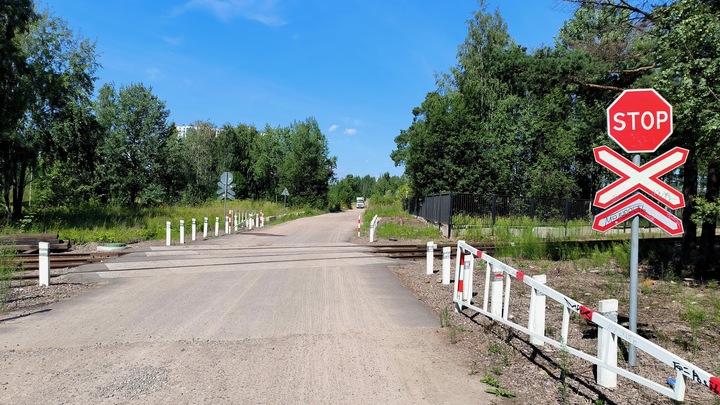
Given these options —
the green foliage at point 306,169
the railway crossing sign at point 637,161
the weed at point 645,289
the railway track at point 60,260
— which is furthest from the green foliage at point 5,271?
the green foliage at point 306,169

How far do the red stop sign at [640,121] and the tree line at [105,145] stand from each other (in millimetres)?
23979

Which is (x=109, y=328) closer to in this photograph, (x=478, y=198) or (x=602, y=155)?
(x=602, y=155)

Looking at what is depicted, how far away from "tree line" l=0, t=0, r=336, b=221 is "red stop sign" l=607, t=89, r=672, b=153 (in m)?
24.0

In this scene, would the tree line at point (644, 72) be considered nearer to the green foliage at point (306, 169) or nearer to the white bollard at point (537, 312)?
the white bollard at point (537, 312)

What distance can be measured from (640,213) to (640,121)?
3.35 ft

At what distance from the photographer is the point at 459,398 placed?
164 inches

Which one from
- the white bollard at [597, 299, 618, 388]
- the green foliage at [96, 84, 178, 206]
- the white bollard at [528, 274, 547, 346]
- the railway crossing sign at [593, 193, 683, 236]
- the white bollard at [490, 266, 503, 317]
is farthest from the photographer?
the green foliage at [96, 84, 178, 206]

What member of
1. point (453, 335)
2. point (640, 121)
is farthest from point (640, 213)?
point (453, 335)

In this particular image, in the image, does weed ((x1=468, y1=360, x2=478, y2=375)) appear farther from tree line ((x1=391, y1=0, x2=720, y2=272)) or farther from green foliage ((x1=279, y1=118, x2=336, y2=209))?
green foliage ((x1=279, y1=118, x2=336, y2=209))

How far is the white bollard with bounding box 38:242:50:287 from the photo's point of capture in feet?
29.5

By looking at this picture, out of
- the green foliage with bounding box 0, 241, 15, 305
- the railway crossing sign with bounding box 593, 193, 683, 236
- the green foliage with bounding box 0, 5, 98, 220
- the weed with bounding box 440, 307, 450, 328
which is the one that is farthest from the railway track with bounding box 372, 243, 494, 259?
the green foliage with bounding box 0, 5, 98, 220

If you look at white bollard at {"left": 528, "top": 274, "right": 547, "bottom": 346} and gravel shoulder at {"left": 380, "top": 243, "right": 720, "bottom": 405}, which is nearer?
gravel shoulder at {"left": 380, "top": 243, "right": 720, "bottom": 405}

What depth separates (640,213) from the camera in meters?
4.90

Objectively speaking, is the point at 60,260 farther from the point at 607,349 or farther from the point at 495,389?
the point at 607,349
